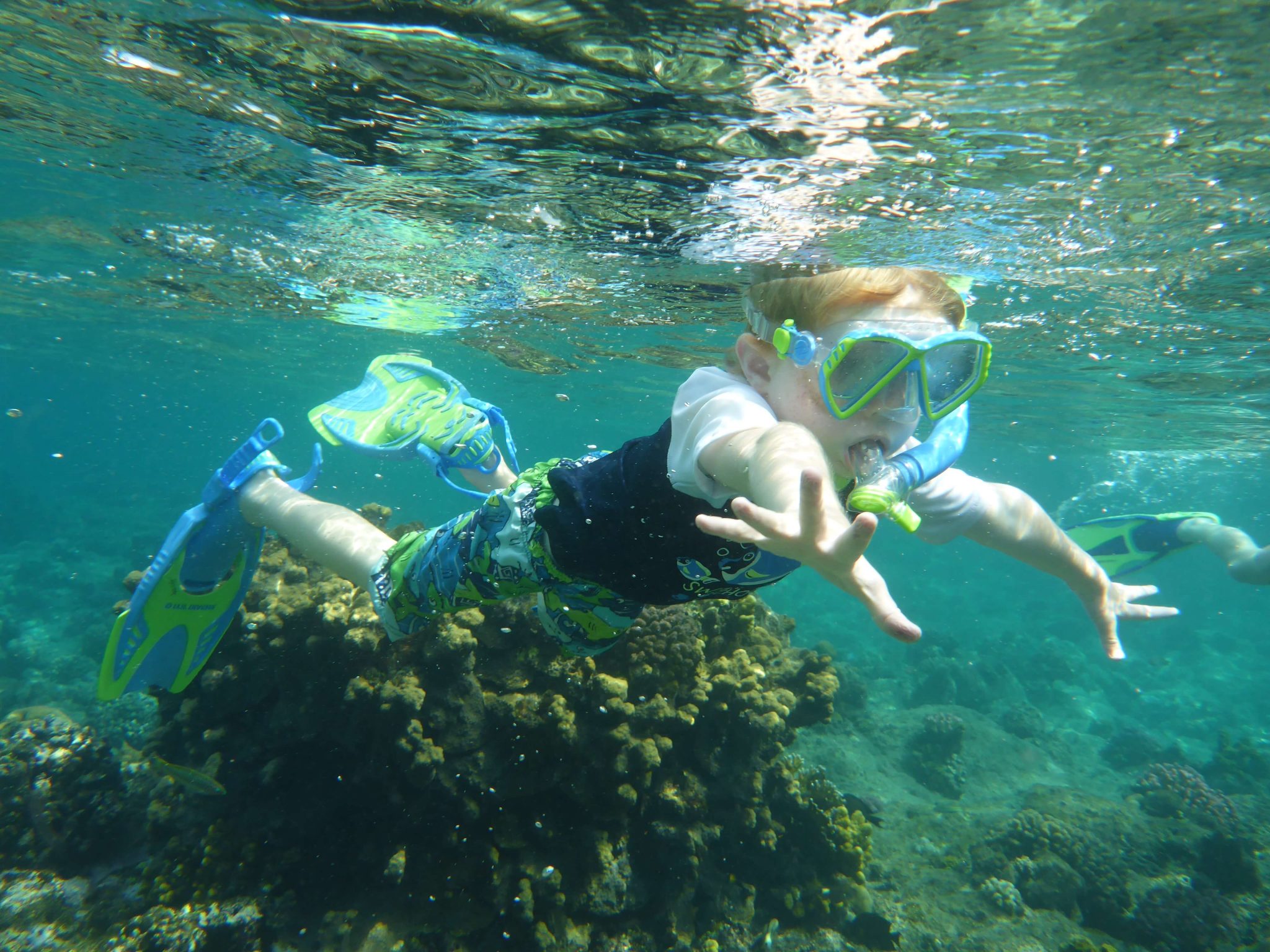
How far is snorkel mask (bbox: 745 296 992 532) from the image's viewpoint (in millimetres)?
2506

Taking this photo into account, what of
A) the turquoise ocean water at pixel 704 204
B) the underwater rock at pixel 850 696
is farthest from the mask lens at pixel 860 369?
the underwater rock at pixel 850 696

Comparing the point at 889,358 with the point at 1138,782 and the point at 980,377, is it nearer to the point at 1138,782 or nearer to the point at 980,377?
the point at 980,377

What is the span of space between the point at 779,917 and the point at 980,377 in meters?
6.51

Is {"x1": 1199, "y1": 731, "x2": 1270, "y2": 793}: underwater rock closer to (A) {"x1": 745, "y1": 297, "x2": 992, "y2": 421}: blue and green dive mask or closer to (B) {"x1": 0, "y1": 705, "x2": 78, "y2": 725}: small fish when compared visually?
(A) {"x1": 745, "y1": 297, "x2": 992, "y2": 421}: blue and green dive mask

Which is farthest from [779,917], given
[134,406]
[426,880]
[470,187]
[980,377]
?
[134,406]

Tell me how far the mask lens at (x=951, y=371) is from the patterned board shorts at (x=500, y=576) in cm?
195

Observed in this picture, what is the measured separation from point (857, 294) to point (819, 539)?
1668mm

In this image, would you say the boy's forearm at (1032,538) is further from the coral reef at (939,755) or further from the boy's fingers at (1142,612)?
the coral reef at (939,755)

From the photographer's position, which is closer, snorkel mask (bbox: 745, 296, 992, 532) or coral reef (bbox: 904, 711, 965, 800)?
snorkel mask (bbox: 745, 296, 992, 532)

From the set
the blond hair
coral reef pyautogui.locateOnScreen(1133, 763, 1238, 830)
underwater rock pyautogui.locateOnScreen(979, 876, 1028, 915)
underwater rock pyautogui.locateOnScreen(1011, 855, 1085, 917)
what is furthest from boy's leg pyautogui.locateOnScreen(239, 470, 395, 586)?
coral reef pyautogui.locateOnScreen(1133, 763, 1238, 830)

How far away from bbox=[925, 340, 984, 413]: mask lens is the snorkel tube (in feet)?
0.50

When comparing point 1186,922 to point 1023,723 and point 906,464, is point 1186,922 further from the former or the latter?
point 906,464

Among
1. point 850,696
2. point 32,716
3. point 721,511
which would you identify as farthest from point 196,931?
point 850,696

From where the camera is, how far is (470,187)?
8.66 meters
